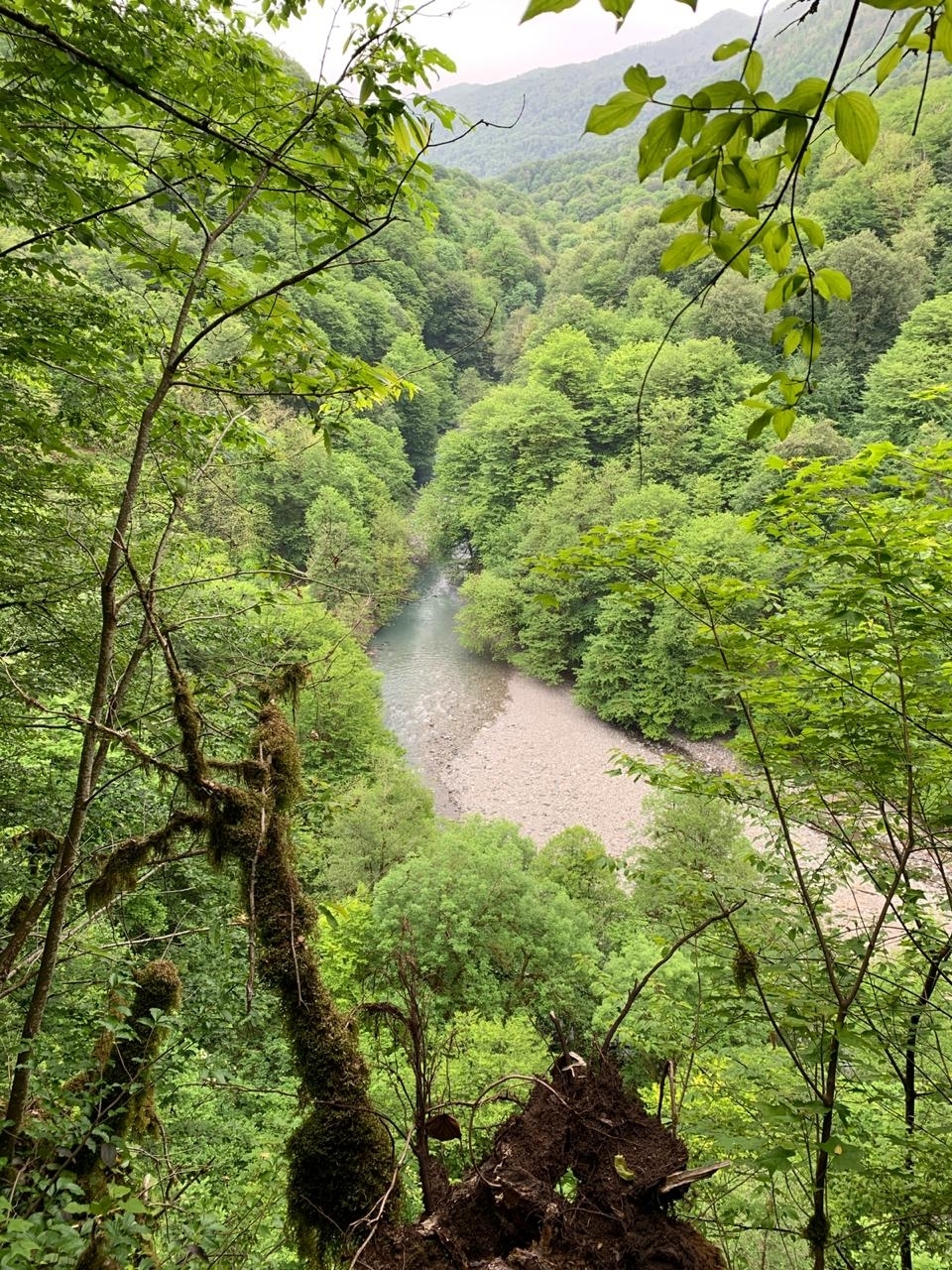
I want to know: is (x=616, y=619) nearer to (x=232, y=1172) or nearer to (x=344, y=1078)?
(x=232, y=1172)

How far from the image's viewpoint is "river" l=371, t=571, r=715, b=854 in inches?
651

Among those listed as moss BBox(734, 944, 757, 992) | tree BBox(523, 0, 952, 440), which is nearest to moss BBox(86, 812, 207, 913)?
moss BBox(734, 944, 757, 992)

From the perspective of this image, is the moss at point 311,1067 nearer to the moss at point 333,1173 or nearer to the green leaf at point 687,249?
the moss at point 333,1173

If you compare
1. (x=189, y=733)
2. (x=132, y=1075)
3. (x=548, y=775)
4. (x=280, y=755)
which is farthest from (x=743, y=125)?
(x=548, y=775)

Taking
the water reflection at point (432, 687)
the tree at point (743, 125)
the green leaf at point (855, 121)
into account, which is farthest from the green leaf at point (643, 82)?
the water reflection at point (432, 687)

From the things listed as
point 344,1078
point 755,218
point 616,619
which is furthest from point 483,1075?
point 616,619

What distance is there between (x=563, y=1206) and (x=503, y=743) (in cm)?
1828

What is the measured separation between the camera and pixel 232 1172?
5.94m

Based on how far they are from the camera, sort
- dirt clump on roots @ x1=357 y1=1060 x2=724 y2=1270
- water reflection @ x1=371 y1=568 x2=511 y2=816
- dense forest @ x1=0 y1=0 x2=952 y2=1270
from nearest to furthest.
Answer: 1. dirt clump on roots @ x1=357 y1=1060 x2=724 y2=1270
2. dense forest @ x1=0 y1=0 x2=952 y2=1270
3. water reflection @ x1=371 y1=568 x2=511 y2=816

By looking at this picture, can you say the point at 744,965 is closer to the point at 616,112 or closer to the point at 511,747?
the point at 616,112

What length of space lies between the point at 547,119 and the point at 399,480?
15290 cm

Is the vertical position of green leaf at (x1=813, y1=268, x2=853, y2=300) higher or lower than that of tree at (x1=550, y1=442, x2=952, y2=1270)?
higher

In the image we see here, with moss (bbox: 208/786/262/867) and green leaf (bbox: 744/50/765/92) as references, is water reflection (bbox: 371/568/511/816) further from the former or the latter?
green leaf (bbox: 744/50/765/92)

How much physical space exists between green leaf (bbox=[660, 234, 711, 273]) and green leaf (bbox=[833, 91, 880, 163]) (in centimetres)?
19
